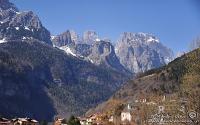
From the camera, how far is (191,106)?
100ft

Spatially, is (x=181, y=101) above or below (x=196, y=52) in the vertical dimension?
below

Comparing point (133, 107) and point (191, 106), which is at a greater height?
point (133, 107)

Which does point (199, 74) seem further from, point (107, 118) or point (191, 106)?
point (107, 118)

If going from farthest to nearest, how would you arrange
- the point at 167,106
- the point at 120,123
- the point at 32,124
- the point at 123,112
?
the point at 32,124, the point at 123,112, the point at 120,123, the point at 167,106

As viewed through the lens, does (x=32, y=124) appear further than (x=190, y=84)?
Yes

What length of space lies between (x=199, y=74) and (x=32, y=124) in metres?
141

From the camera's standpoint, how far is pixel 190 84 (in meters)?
31.0

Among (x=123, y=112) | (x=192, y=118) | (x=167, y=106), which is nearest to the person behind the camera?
(x=192, y=118)

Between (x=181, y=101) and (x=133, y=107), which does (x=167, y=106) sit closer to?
(x=181, y=101)

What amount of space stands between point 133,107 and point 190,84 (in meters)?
110

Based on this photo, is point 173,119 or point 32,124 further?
point 32,124

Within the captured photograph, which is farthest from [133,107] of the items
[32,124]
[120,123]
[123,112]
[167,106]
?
[167,106]

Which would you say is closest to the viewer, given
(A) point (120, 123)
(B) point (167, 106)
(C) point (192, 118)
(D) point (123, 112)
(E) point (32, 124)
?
(C) point (192, 118)

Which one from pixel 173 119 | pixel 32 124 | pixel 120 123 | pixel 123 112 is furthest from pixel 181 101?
pixel 32 124
